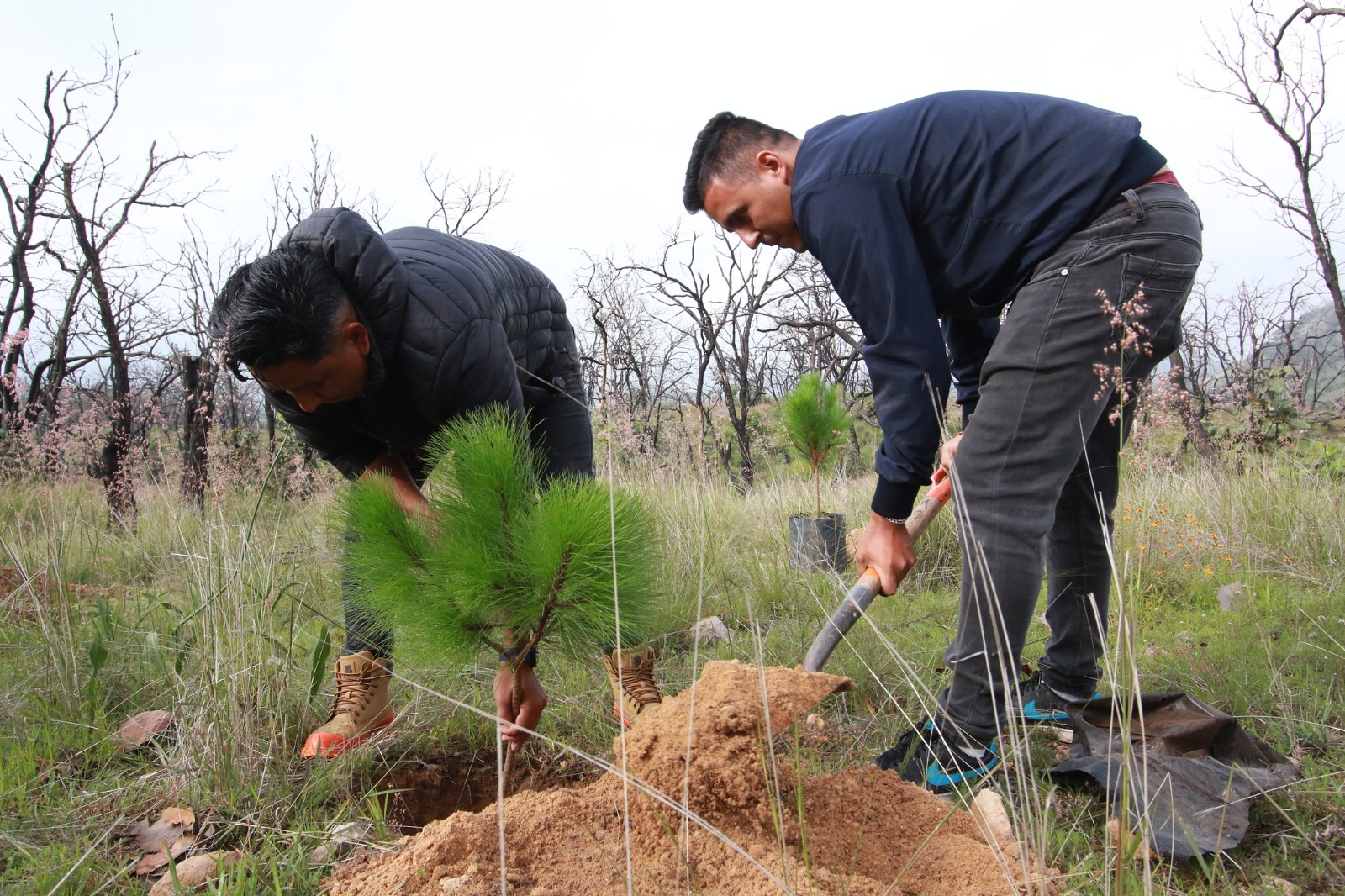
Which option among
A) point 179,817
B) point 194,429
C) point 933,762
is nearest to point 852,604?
point 933,762

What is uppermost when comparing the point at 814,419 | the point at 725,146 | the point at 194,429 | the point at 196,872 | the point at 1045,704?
the point at 725,146

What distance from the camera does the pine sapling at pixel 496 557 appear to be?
140cm

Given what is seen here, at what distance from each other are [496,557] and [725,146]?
129 centimetres

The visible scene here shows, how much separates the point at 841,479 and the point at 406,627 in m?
5.09

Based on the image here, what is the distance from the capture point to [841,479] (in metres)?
6.19

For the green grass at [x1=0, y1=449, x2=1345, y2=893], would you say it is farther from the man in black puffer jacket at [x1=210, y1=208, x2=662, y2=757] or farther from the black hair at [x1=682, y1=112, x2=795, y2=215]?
the black hair at [x1=682, y1=112, x2=795, y2=215]

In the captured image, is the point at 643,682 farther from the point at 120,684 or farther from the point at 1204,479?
the point at 1204,479

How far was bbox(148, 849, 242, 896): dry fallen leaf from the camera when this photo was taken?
1.32m

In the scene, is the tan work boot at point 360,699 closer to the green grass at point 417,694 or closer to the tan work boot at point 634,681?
the green grass at point 417,694

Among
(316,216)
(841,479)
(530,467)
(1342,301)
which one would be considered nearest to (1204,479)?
(841,479)

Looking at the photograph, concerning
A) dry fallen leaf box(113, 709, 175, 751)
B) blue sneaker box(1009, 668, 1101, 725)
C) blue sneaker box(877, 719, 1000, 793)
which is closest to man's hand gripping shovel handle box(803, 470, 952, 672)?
blue sneaker box(877, 719, 1000, 793)

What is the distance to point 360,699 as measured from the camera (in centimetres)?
200

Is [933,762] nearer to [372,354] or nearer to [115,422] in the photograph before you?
[372,354]

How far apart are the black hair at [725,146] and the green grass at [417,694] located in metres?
0.93
